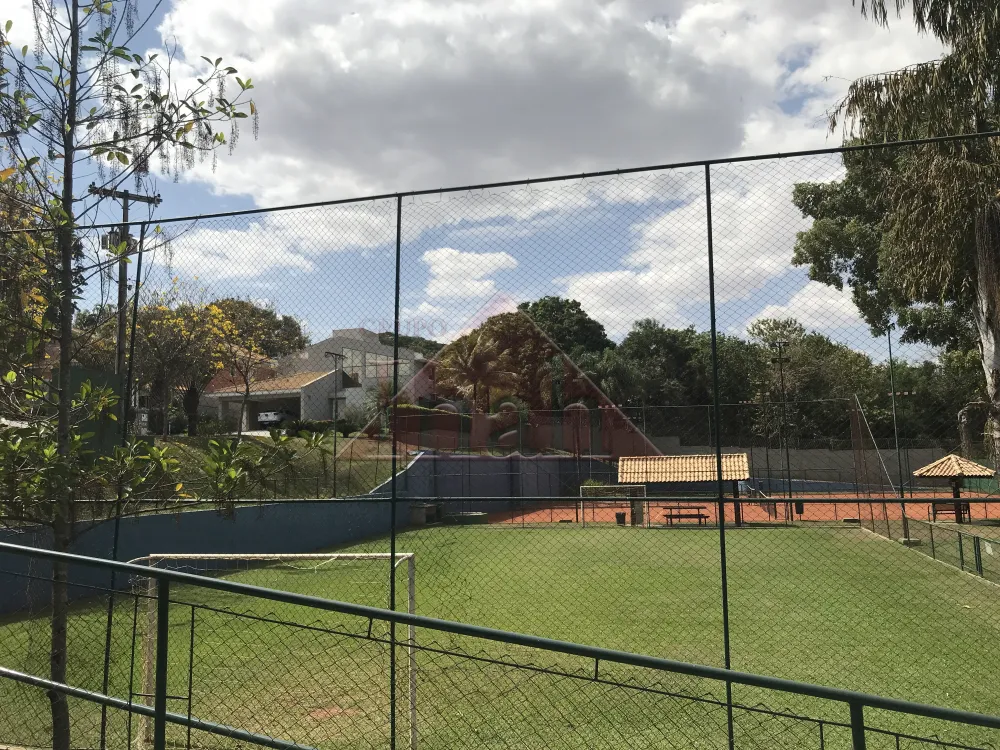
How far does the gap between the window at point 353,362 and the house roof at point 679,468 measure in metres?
16.2

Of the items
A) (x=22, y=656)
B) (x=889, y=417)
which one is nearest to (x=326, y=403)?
(x=22, y=656)

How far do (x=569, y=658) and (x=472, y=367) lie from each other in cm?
2371

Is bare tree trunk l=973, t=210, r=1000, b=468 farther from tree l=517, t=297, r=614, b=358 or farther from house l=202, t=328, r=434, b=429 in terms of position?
tree l=517, t=297, r=614, b=358

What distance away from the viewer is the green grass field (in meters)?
5.32

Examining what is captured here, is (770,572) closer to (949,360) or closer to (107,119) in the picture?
(107,119)

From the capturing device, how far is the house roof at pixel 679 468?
2184cm

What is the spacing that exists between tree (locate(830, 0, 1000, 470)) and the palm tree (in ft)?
64.4

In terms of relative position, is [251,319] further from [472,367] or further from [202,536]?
[472,367]

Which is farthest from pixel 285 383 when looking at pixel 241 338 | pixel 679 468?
pixel 679 468

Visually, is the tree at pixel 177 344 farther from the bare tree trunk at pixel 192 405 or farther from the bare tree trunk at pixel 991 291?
the bare tree trunk at pixel 991 291

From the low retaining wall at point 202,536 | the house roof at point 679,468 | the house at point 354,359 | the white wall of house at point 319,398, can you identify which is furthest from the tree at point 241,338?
the house roof at point 679,468

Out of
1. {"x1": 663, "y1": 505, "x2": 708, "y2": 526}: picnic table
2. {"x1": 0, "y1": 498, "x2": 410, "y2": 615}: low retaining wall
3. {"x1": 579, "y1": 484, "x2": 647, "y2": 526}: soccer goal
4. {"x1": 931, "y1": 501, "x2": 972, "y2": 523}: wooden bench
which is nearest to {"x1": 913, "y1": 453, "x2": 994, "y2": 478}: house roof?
{"x1": 931, "y1": 501, "x2": 972, "y2": 523}: wooden bench

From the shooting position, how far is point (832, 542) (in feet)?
54.7

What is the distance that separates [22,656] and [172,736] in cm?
323
